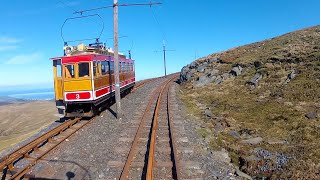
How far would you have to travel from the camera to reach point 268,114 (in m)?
14.9

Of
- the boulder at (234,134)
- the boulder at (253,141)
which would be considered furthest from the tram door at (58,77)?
the boulder at (253,141)

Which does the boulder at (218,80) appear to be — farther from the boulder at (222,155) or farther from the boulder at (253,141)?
the boulder at (222,155)

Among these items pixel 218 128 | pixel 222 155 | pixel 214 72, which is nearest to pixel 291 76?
pixel 218 128

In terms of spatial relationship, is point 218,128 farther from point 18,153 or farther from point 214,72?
point 214,72

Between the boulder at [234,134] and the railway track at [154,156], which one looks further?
the boulder at [234,134]

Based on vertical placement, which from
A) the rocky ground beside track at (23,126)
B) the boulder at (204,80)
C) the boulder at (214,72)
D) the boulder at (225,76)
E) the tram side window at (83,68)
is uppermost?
the tram side window at (83,68)

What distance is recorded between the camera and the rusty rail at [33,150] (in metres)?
9.02

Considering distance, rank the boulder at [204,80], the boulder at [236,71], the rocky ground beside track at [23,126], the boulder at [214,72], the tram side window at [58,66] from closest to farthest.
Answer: the rocky ground beside track at [23,126] → the tram side window at [58,66] → the boulder at [236,71] → the boulder at [204,80] → the boulder at [214,72]

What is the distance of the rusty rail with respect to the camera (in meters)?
9.02

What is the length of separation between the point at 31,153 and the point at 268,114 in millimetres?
10673

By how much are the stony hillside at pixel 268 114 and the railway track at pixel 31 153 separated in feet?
19.1

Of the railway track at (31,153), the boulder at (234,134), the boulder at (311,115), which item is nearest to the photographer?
the railway track at (31,153)

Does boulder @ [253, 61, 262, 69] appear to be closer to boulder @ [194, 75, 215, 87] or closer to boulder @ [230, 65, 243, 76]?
boulder @ [230, 65, 243, 76]

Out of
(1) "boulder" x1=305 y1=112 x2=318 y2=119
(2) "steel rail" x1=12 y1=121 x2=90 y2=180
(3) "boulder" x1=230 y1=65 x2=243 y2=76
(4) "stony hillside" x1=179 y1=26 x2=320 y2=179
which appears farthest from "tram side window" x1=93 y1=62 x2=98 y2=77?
(3) "boulder" x1=230 y1=65 x2=243 y2=76
